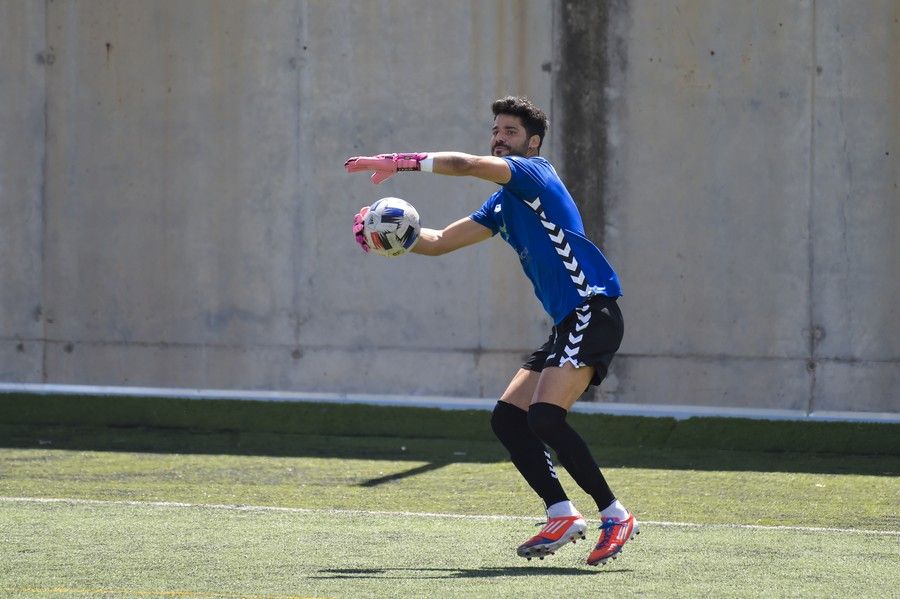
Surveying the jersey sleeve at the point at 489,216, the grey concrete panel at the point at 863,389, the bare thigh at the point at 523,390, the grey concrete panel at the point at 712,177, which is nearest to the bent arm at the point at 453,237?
the jersey sleeve at the point at 489,216

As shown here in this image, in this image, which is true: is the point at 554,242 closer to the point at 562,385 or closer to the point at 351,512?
the point at 562,385

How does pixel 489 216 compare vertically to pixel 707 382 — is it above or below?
above

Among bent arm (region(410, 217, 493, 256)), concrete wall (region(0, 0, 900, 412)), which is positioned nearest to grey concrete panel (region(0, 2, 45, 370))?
concrete wall (region(0, 0, 900, 412))

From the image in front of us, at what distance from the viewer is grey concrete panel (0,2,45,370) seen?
1197 cm

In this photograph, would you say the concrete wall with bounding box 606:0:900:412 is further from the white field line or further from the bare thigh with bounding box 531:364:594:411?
the bare thigh with bounding box 531:364:594:411

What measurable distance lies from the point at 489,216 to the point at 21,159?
6.36 m

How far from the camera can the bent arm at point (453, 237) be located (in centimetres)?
689

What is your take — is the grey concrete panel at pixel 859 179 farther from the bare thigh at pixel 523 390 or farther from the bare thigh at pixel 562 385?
the bare thigh at pixel 562 385

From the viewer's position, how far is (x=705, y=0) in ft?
36.3

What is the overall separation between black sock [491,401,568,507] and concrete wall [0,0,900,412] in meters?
4.64

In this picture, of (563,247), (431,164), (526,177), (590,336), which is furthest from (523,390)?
(431,164)

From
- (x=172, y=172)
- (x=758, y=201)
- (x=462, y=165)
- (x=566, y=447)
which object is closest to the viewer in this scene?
(x=462, y=165)

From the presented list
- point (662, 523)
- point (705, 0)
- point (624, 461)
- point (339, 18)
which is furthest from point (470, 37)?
point (662, 523)

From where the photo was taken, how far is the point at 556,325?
21.2 feet
